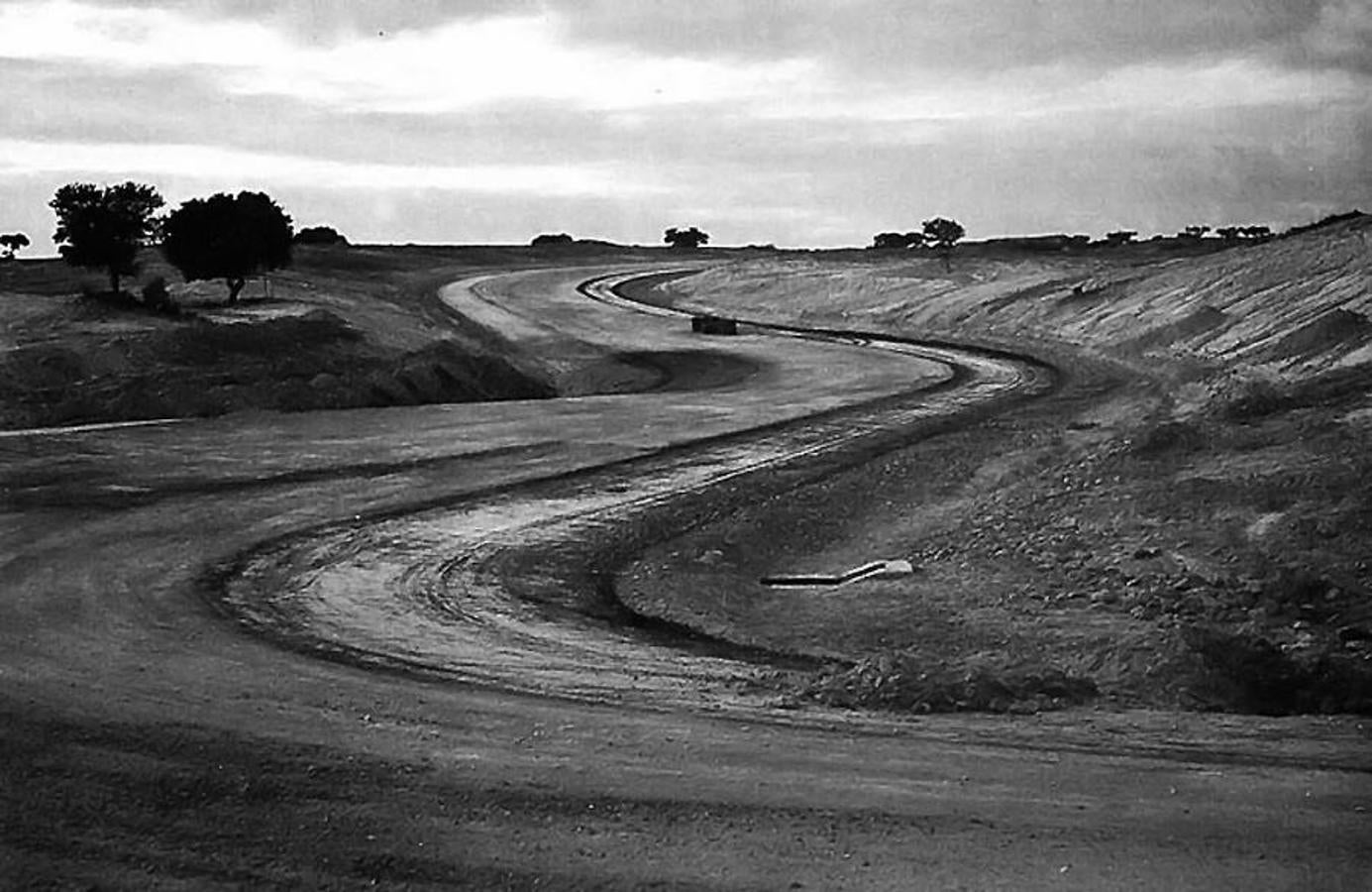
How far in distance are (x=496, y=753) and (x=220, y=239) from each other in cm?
4606

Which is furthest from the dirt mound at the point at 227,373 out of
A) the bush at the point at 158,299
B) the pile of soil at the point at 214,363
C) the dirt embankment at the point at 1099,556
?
the dirt embankment at the point at 1099,556

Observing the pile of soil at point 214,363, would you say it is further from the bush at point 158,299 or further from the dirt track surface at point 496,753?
the dirt track surface at point 496,753

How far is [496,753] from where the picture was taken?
11070mm

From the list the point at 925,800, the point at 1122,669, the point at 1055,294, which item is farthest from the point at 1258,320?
the point at 925,800

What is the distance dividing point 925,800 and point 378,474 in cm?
1742

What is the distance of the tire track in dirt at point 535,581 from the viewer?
46.6ft

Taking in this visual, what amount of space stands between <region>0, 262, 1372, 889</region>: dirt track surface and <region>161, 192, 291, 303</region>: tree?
111ft

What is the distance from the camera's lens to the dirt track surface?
9062 mm

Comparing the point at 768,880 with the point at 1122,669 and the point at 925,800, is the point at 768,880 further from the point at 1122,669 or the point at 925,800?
the point at 1122,669

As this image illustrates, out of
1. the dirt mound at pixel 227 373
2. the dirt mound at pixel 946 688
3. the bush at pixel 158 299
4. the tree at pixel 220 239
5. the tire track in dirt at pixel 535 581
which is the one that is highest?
the tree at pixel 220 239

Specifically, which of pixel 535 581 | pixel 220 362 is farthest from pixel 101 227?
pixel 535 581

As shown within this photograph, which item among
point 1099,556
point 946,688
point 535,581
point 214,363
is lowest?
point 535,581

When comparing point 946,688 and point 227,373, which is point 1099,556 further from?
point 227,373

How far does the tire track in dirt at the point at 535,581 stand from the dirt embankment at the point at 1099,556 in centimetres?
81
